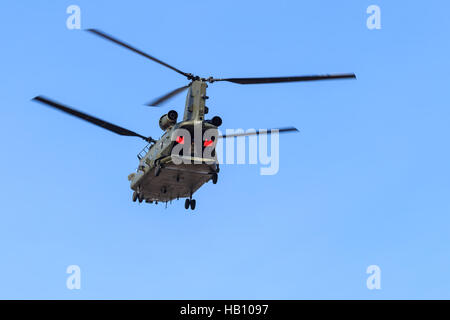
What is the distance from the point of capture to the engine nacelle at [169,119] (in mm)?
51094

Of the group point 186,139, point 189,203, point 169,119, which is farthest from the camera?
point 189,203

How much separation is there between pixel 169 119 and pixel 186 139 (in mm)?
3649

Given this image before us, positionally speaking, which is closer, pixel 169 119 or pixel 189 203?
pixel 169 119

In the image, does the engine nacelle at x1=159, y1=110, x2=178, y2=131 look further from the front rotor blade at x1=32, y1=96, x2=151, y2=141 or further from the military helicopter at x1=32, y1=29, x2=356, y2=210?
the front rotor blade at x1=32, y1=96, x2=151, y2=141

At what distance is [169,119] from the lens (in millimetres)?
51094

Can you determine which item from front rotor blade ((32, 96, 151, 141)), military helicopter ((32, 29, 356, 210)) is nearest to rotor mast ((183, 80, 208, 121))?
military helicopter ((32, 29, 356, 210))

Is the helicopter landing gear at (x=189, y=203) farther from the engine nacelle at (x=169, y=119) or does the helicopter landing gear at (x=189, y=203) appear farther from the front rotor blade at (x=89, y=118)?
the engine nacelle at (x=169, y=119)

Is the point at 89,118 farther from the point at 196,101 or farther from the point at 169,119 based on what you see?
the point at 196,101

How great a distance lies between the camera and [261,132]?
52.8 meters

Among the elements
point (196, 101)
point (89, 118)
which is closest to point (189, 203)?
point (196, 101)
